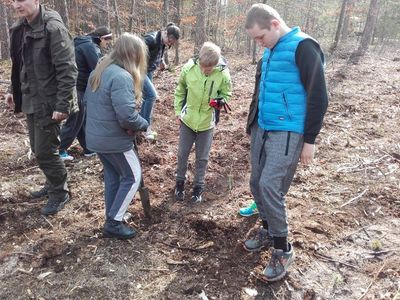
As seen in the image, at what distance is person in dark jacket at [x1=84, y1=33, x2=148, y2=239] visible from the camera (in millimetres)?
3168

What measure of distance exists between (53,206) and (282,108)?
2.98 m

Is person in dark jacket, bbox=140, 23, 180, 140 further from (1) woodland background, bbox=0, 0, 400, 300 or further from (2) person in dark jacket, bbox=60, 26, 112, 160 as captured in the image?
(2) person in dark jacket, bbox=60, 26, 112, 160

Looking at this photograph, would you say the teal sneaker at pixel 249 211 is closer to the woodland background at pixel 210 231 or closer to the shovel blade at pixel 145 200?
the woodland background at pixel 210 231

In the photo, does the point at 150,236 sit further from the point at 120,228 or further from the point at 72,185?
the point at 72,185

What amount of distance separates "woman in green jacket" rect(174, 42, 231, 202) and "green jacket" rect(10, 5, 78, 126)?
1259 millimetres

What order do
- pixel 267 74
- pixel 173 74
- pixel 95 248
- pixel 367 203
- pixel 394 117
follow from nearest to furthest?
pixel 267 74 < pixel 95 248 < pixel 367 203 < pixel 394 117 < pixel 173 74

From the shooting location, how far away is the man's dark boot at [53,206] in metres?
4.21

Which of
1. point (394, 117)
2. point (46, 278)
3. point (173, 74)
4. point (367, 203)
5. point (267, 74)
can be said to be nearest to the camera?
point (267, 74)

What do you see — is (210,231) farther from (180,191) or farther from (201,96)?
(201,96)

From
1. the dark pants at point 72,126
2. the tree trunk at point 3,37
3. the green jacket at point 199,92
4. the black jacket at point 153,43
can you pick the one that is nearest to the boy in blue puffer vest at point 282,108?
the green jacket at point 199,92

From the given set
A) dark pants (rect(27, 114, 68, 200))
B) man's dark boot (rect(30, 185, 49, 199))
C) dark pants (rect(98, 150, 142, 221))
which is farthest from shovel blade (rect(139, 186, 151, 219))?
man's dark boot (rect(30, 185, 49, 199))

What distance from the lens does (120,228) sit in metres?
3.75

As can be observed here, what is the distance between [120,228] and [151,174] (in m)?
1.54

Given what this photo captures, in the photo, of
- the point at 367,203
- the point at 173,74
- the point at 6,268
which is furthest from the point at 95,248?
the point at 173,74
